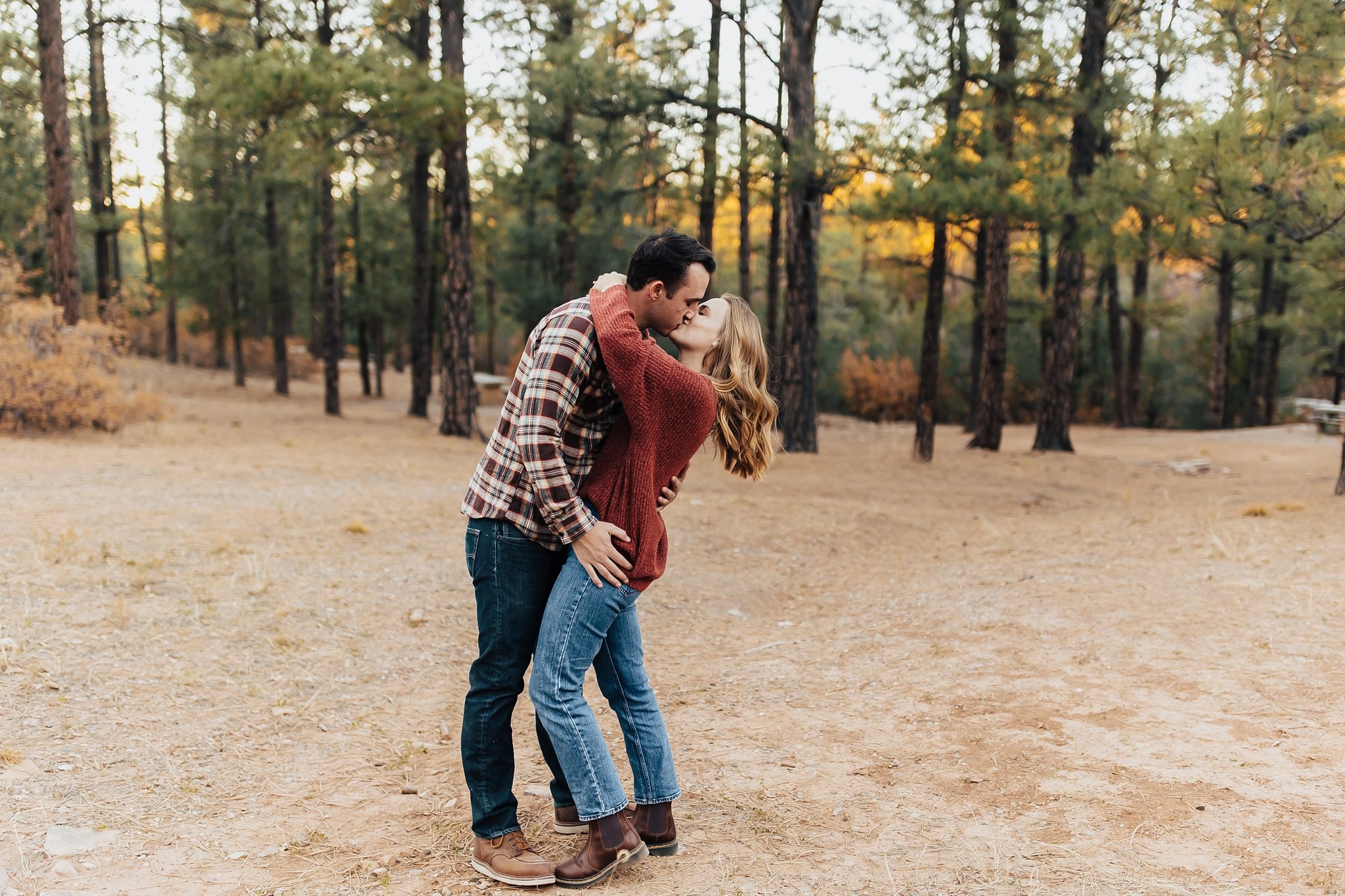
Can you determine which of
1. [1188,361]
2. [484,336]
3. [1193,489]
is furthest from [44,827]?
[484,336]

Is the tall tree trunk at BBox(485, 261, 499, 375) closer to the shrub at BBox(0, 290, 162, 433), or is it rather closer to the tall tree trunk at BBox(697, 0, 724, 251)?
the tall tree trunk at BBox(697, 0, 724, 251)

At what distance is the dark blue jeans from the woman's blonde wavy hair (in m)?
→ 0.58

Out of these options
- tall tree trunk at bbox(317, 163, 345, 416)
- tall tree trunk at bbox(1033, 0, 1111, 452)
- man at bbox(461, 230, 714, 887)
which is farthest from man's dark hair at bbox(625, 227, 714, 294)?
tall tree trunk at bbox(317, 163, 345, 416)

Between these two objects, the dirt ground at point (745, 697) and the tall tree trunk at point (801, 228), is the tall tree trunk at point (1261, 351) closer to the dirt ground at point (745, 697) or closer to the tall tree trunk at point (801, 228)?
the tall tree trunk at point (801, 228)

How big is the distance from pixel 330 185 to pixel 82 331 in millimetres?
6354

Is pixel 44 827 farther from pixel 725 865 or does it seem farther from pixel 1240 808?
pixel 1240 808

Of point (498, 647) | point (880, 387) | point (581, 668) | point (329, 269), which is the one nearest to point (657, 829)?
point (581, 668)

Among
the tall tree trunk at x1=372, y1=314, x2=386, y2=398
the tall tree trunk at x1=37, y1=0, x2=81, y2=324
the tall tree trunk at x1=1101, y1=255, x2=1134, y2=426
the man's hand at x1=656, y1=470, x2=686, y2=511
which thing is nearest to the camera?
the man's hand at x1=656, y1=470, x2=686, y2=511

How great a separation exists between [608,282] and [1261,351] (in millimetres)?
28542

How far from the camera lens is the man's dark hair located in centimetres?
269

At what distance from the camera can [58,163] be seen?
1329 cm

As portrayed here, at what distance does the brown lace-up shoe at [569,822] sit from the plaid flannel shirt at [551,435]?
0.98 meters

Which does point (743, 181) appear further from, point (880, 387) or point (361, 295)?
point (880, 387)

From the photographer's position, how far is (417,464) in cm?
1192
